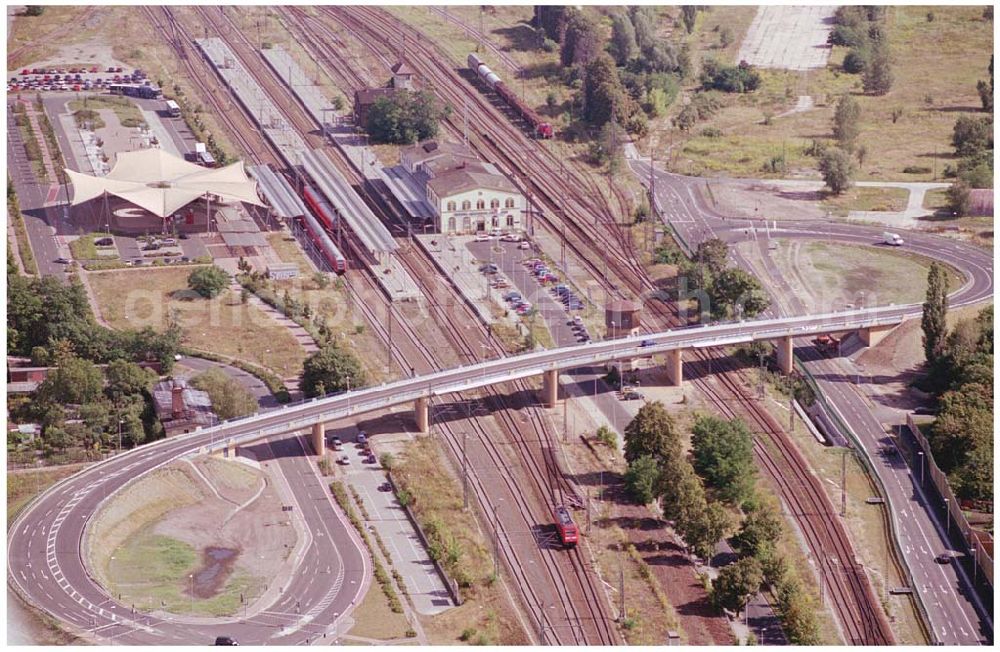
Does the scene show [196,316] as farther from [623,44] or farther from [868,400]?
[623,44]

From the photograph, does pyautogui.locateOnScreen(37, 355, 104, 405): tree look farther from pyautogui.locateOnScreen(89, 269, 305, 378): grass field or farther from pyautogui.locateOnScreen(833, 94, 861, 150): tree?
pyautogui.locateOnScreen(833, 94, 861, 150): tree

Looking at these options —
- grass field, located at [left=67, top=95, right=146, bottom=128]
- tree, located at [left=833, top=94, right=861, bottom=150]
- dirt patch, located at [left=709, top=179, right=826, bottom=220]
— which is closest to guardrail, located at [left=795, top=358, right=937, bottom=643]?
dirt patch, located at [left=709, top=179, right=826, bottom=220]

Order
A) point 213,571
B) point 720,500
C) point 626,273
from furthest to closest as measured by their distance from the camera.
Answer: point 626,273, point 720,500, point 213,571

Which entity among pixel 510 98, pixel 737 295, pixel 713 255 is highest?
pixel 510 98

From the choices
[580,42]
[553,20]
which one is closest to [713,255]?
[580,42]

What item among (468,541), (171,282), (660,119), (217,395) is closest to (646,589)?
(468,541)

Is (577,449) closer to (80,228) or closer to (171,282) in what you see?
(171,282)

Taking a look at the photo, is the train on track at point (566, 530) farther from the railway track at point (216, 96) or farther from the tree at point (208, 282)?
the railway track at point (216, 96)
